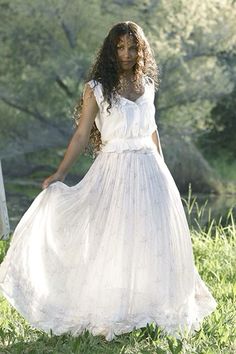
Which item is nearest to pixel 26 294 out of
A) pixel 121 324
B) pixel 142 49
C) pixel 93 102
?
pixel 121 324

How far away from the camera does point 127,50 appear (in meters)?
3.55

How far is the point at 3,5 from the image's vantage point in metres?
13.9

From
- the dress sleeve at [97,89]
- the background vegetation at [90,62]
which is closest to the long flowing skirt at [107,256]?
the dress sleeve at [97,89]

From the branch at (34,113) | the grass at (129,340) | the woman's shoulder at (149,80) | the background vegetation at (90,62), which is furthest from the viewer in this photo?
the branch at (34,113)

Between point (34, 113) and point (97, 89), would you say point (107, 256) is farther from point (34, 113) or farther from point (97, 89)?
point (34, 113)

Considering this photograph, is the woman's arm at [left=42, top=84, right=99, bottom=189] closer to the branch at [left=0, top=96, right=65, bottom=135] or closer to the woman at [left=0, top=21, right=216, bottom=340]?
the woman at [left=0, top=21, right=216, bottom=340]

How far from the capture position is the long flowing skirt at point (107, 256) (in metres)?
3.52

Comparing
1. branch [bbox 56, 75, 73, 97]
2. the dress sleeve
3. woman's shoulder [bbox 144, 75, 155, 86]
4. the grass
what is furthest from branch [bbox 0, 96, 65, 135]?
the dress sleeve

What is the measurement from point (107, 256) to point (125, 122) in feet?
1.73

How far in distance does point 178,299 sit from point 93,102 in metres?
0.85

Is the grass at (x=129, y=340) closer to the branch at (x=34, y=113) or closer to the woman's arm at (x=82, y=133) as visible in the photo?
the woman's arm at (x=82, y=133)

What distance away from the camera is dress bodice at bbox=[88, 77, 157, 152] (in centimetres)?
354

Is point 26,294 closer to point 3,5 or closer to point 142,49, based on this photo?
point 142,49

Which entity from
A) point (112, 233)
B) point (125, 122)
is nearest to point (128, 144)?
point (125, 122)
